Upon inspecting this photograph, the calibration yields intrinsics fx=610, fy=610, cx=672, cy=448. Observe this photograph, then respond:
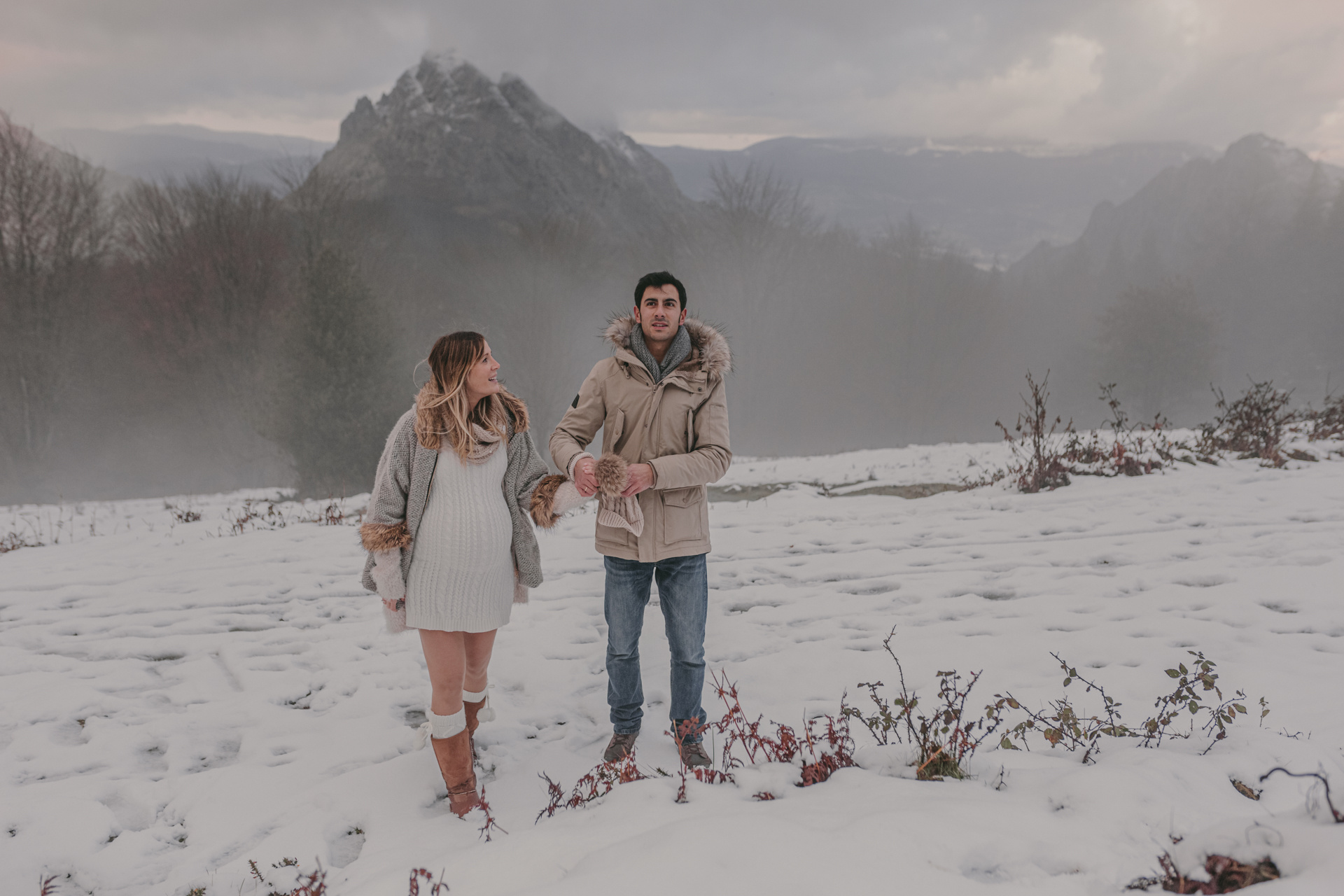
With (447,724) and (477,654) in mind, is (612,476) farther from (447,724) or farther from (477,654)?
(447,724)

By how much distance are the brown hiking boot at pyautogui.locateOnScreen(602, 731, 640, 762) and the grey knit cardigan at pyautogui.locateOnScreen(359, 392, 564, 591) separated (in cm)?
98

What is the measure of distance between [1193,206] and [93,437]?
10120cm

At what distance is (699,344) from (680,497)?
817 mm

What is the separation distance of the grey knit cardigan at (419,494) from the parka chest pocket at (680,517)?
0.55 meters

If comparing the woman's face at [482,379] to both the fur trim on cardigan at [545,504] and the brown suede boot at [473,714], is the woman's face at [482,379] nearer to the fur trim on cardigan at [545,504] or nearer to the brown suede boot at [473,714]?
the fur trim on cardigan at [545,504]

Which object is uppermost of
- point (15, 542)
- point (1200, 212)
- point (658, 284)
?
point (1200, 212)

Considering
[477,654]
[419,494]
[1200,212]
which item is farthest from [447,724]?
[1200,212]

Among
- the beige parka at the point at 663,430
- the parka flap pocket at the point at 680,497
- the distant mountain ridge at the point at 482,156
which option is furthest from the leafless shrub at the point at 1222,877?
the distant mountain ridge at the point at 482,156

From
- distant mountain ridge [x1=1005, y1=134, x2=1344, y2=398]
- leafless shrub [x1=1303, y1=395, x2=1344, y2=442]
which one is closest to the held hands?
leafless shrub [x1=1303, y1=395, x2=1344, y2=442]

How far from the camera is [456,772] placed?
2861 millimetres

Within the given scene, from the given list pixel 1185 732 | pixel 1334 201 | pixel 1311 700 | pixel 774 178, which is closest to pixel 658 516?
pixel 1185 732

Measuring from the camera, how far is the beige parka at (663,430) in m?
3.07

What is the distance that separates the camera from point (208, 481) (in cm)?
2786

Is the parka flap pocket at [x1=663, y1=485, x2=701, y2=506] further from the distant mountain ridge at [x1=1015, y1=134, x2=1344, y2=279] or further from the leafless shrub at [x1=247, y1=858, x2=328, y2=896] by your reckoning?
the distant mountain ridge at [x1=1015, y1=134, x2=1344, y2=279]
